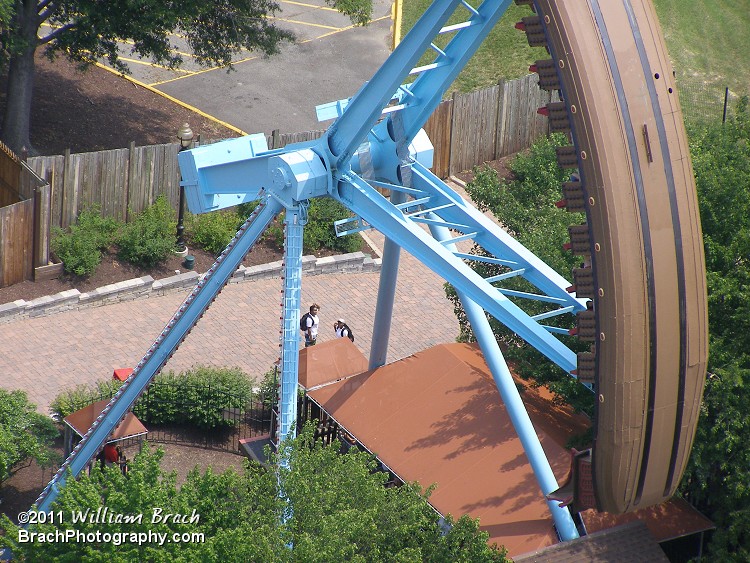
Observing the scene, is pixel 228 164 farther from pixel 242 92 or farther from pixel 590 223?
pixel 242 92

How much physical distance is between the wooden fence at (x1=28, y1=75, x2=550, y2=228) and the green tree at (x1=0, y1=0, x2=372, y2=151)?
236 centimetres

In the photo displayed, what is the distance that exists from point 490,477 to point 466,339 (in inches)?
180

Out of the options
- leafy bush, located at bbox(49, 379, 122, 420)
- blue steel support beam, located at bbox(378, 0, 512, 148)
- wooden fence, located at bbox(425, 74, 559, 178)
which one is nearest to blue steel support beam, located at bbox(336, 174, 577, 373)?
blue steel support beam, located at bbox(378, 0, 512, 148)

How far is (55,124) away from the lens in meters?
30.0

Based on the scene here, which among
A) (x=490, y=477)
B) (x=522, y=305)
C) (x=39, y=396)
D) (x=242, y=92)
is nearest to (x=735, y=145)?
(x=522, y=305)

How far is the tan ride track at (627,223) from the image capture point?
12633mm

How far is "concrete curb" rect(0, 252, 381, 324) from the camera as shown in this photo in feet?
79.7

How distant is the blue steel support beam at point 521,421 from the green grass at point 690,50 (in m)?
17.4

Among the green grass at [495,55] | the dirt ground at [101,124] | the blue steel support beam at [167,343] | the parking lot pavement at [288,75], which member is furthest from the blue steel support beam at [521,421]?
the green grass at [495,55]

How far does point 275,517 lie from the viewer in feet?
47.2

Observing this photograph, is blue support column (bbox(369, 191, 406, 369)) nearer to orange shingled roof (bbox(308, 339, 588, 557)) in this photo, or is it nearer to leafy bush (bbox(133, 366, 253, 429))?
orange shingled roof (bbox(308, 339, 588, 557))

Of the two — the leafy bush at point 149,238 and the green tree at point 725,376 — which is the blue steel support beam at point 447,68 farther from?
the leafy bush at point 149,238

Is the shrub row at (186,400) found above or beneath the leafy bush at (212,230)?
beneath

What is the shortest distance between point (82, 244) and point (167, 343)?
7.83 m
